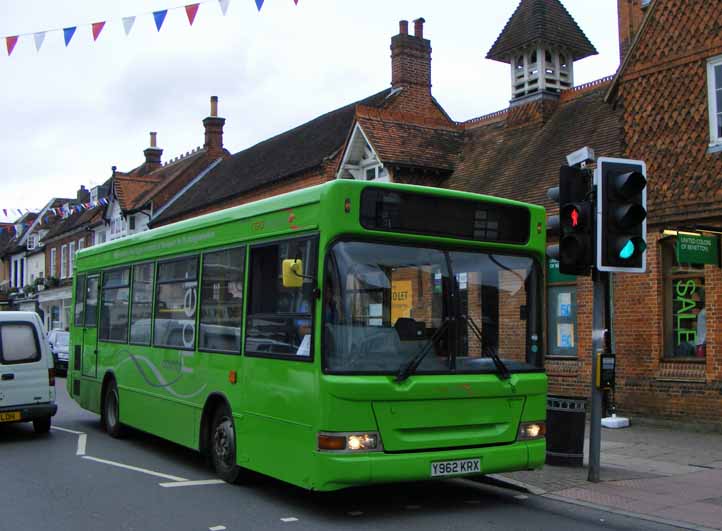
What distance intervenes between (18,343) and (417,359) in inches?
303

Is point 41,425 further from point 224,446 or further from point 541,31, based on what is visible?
point 541,31

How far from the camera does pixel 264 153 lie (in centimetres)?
3694

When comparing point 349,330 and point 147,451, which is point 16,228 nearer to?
point 147,451

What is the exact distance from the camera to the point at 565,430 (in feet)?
33.3

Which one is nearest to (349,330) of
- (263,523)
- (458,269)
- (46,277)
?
(458,269)

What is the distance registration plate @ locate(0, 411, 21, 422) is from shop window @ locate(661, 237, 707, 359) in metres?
10.9

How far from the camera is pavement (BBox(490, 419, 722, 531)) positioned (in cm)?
791

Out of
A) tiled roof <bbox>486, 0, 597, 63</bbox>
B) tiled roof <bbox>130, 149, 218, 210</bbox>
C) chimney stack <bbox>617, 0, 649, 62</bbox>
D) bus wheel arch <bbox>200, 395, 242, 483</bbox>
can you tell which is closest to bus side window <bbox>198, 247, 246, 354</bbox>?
bus wheel arch <bbox>200, 395, 242, 483</bbox>

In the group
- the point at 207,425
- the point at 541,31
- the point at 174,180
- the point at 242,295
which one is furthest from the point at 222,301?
the point at 174,180

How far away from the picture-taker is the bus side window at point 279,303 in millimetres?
7387

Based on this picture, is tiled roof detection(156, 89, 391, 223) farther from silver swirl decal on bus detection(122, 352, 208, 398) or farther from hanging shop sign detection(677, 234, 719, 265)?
silver swirl decal on bus detection(122, 352, 208, 398)

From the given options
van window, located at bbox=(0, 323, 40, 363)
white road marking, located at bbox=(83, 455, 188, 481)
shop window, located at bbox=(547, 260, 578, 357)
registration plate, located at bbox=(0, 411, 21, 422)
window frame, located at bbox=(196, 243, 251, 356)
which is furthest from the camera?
shop window, located at bbox=(547, 260, 578, 357)

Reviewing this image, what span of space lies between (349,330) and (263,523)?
1833 mm

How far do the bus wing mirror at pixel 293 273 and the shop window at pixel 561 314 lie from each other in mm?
10566
